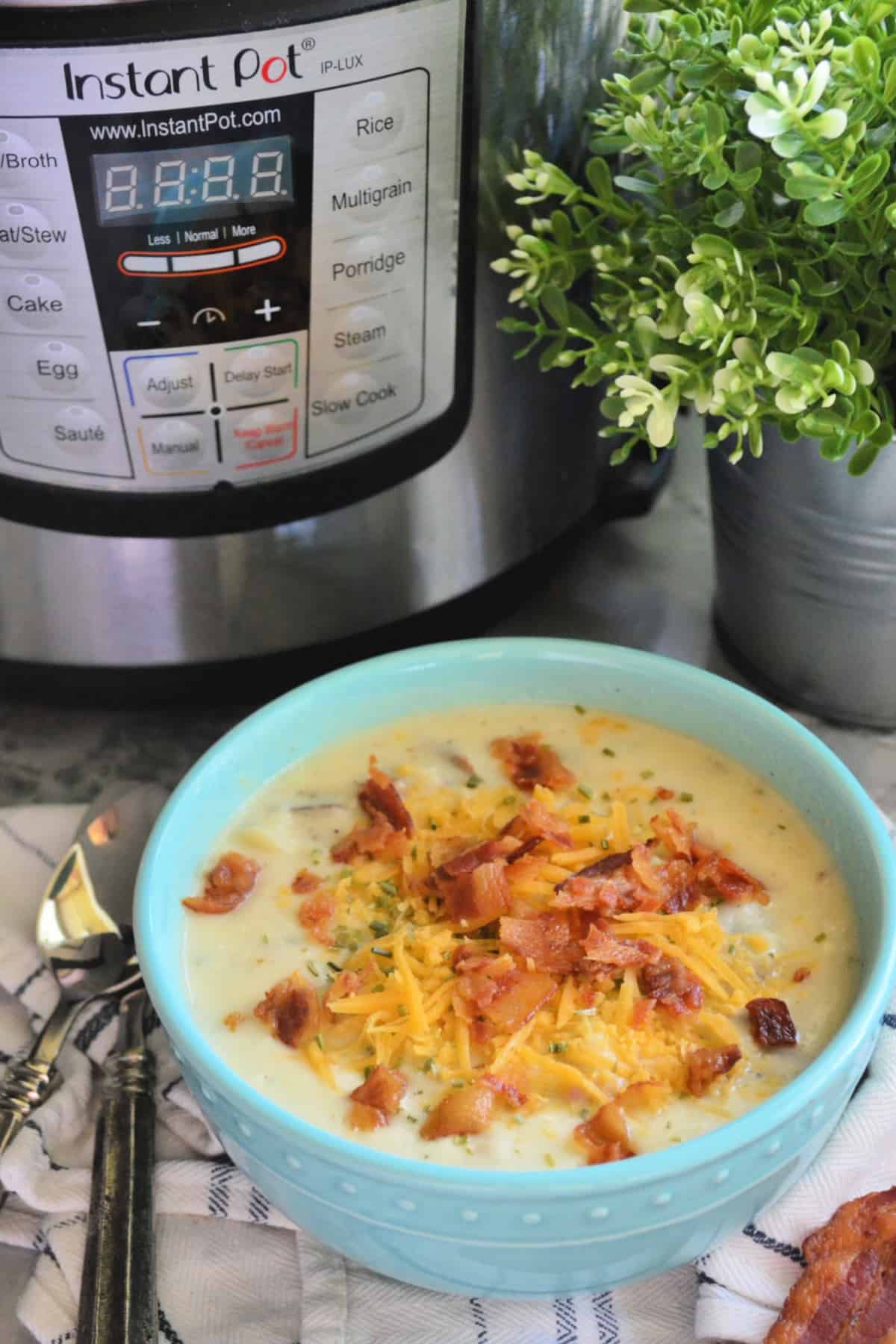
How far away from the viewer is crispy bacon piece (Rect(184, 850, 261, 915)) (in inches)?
25.9

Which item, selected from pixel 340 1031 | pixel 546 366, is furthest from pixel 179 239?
pixel 340 1031

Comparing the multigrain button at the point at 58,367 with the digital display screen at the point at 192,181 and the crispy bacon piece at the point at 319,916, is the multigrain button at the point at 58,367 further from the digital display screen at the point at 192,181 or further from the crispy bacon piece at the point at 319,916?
the crispy bacon piece at the point at 319,916

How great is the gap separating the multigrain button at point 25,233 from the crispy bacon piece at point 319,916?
1.02ft

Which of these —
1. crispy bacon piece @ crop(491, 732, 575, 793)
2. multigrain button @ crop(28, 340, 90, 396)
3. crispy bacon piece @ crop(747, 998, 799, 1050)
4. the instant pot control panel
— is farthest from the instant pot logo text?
crispy bacon piece @ crop(747, 998, 799, 1050)

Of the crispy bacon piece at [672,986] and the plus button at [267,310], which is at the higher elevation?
the plus button at [267,310]

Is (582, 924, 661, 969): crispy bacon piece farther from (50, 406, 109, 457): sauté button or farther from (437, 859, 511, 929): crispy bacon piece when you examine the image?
(50, 406, 109, 457): sauté button

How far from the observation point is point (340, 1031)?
1.97 feet

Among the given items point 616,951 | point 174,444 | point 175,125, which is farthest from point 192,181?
point 616,951

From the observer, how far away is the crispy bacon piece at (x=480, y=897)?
0.63 metres

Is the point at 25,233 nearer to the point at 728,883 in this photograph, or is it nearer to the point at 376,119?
the point at 376,119

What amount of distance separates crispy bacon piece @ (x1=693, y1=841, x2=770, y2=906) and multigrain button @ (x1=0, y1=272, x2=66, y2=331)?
38cm

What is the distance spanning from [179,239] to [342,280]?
3.2 inches

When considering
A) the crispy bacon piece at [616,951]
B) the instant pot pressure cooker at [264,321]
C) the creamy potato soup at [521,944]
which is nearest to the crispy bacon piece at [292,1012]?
the creamy potato soup at [521,944]

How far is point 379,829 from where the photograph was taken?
685 millimetres
